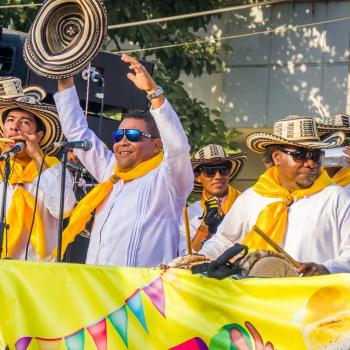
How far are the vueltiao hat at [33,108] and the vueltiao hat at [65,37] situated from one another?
1.16 ft

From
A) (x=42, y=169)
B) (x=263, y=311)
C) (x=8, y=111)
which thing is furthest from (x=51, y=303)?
(x=8, y=111)

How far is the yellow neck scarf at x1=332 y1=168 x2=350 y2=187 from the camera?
869 centimetres

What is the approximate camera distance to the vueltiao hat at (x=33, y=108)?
27.9 ft

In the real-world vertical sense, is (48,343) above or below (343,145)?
below

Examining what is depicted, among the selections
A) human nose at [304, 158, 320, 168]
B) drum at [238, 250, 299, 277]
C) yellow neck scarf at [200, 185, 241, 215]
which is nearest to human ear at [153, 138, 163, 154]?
human nose at [304, 158, 320, 168]

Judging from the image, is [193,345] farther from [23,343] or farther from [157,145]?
[157,145]

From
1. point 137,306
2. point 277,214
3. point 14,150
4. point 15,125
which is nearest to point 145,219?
point 277,214

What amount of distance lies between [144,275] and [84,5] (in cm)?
277

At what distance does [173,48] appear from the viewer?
14344 millimetres

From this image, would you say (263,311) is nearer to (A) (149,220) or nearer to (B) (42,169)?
(A) (149,220)

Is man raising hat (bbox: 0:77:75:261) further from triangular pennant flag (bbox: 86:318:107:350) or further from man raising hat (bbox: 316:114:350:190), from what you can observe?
triangular pennant flag (bbox: 86:318:107:350)

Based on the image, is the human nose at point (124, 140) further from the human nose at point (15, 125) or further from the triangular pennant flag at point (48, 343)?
the triangular pennant flag at point (48, 343)

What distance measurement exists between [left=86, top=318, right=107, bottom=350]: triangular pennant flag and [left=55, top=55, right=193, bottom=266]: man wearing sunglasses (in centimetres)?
164

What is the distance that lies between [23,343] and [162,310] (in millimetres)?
690
